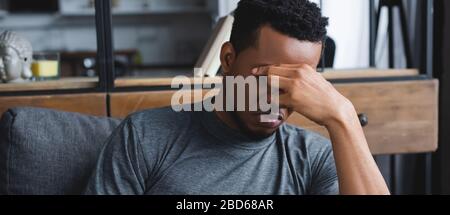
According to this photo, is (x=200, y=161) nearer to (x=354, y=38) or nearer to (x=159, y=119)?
(x=159, y=119)

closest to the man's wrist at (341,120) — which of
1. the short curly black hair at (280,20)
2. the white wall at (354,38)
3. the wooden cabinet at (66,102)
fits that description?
the short curly black hair at (280,20)

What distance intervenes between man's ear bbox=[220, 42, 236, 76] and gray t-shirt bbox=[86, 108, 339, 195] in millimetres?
84

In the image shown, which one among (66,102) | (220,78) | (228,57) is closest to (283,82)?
(228,57)

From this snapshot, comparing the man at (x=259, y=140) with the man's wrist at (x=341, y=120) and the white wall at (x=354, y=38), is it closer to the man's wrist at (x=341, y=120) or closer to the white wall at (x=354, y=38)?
the man's wrist at (x=341, y=120)

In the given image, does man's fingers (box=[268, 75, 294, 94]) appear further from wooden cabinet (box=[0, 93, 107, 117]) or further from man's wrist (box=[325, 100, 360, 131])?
wooden cabinet (box=[0, 93, 107, 117])

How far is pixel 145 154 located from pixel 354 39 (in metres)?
1.19

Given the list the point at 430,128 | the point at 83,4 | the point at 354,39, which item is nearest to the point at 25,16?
the point at 83,4

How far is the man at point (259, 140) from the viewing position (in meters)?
0.69

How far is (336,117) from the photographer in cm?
71

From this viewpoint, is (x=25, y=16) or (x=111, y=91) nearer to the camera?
(x=111, y=91)
